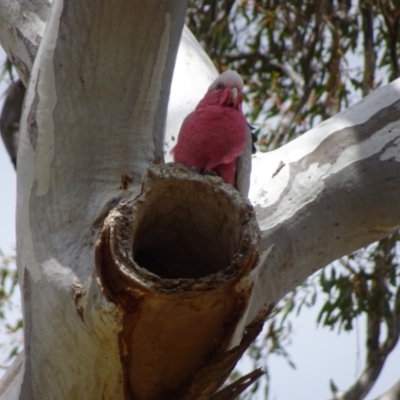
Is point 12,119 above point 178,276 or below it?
above

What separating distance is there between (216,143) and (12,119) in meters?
1.63

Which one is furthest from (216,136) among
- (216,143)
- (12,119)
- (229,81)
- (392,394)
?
(12,119)

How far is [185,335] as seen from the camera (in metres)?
1.61

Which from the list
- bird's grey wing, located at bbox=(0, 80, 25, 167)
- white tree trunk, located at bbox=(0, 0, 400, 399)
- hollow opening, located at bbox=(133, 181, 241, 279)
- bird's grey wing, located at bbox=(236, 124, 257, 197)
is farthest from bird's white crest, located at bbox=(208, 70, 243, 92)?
bird's grey wing, located at bbox=(0, 80, 25, 167)

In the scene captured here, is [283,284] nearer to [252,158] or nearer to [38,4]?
[252,158]

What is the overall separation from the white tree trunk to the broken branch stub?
0.07ft

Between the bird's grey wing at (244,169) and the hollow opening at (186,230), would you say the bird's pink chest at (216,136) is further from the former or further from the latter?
the hollow opening at (186,230)

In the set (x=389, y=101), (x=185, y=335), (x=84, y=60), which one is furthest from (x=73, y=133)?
(x=389, y=101)

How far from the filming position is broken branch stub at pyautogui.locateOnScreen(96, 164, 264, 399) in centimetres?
151

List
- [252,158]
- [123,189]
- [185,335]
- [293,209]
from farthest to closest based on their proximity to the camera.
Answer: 1. [252,158]
2. [293,209]
3. [123,189]
4. [185,335]

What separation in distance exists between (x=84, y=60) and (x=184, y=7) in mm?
286

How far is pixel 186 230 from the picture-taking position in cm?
179

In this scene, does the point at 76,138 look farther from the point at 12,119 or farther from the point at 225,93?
the point at 12,119

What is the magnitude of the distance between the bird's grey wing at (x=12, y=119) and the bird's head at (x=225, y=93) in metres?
1.21
